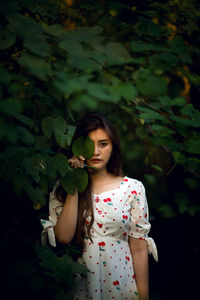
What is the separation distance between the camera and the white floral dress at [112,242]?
195 cm

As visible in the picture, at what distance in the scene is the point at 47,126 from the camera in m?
1.50

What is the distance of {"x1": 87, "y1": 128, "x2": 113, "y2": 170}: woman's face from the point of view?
80.0 inches

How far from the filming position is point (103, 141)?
2.08 m

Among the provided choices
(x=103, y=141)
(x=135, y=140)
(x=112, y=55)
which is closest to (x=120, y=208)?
(x=103, y=141)

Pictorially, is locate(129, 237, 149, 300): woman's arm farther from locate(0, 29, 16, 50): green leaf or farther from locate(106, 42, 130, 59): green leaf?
locate(0, 29, 16, 50): green leaf

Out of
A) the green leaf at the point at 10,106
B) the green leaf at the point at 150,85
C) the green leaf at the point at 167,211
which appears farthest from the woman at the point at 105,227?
the green leaf at the point at 10,106

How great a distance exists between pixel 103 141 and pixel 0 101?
124 cm

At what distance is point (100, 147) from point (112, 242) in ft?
2.42

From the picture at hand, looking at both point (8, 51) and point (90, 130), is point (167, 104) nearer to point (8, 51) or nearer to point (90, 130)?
point (90, 130)

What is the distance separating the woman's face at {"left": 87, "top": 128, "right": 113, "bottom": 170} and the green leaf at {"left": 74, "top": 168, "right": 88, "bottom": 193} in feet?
1.80

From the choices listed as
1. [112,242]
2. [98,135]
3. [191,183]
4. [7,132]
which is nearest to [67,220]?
[112,242]

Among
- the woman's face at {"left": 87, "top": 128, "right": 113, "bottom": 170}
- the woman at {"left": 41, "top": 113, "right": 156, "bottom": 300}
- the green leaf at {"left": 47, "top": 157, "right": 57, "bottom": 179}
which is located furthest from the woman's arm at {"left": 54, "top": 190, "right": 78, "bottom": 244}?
the green leaf at {"left": 47, "top": 157, "right": 57, "bottom": 179}

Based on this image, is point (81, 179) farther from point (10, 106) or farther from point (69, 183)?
point (10, 106)

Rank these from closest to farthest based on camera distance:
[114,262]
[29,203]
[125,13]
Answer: [125,13]
[114,262]
[29,203]
